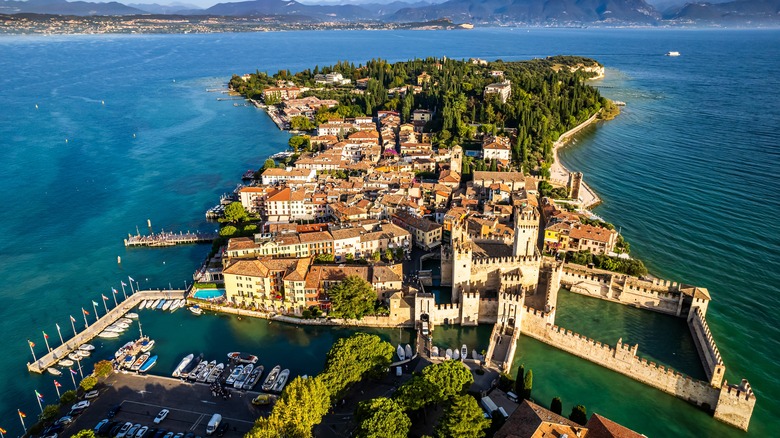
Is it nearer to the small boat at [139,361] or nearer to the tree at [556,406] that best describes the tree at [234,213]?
the small boat at [139,361]

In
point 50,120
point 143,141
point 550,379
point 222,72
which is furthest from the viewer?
point 222,72

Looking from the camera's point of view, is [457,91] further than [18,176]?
Yes

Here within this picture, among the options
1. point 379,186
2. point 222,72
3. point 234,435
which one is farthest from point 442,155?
point 222,72

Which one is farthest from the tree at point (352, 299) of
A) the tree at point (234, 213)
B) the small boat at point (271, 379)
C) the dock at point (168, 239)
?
the tree at point (234, 213)

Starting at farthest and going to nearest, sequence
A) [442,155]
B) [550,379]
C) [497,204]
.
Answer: [442,155] → [497,204] → [550,379]

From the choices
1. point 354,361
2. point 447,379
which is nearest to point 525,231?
point 447,379

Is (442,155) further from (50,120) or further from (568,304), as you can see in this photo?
(50,120)

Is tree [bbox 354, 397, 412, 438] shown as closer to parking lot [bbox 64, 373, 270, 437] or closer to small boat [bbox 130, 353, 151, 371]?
parking lot [bbox 64, 373, 270, 437]

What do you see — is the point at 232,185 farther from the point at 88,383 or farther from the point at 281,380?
the point at 281,380
